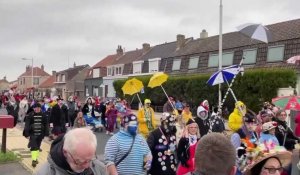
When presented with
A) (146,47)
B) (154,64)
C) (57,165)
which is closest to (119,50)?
(146,47)

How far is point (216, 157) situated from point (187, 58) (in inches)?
1523

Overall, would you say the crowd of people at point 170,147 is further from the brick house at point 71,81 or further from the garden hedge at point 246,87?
the brick house at point 71,81

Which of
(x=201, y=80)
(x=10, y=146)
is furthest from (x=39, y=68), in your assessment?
(x=10, y=146)

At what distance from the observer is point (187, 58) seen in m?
41.2

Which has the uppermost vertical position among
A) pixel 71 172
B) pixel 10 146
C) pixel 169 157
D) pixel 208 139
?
pixel 208 139

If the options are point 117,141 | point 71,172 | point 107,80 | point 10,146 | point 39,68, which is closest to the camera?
point 71,172

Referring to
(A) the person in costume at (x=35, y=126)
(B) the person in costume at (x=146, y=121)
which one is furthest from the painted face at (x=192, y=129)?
(A) the person in costume at (x=35, y=126)

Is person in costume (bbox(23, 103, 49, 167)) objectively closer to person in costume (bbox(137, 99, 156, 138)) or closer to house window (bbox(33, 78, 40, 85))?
person in costume (bbox(137, 99, 156, 138))

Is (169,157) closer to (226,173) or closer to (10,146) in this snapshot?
(226,173)

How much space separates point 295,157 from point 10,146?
13477 millimetres

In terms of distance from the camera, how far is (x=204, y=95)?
109 feet

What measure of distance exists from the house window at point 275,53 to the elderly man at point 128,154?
25695 mm

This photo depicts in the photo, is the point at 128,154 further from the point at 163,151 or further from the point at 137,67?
the point at 137,67

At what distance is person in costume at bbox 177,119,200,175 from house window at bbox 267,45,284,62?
24.6 meters
